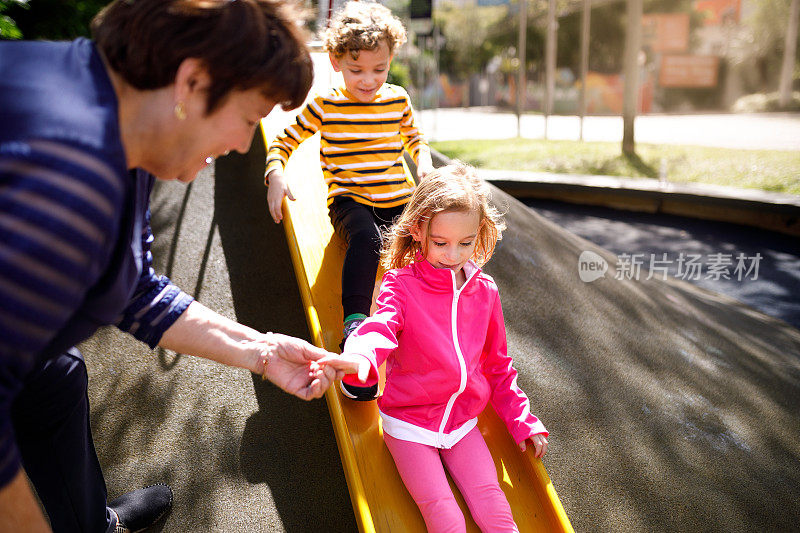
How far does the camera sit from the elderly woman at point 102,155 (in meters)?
1.00

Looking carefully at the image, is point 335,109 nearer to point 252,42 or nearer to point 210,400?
point 210,400

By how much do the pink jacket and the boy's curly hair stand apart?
115 cm

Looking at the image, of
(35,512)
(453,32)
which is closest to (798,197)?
(35,512)

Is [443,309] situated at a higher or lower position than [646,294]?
higher

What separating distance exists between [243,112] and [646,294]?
3.78 meters

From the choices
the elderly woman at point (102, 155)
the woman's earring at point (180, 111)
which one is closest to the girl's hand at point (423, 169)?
the elderly woman at point (102, 155)

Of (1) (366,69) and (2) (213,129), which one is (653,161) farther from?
(2) (213,129)

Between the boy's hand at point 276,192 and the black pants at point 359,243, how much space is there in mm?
396

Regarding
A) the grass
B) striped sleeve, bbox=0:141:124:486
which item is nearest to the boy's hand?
striped sleeve, bbox=0:141:124:486

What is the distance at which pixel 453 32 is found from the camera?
137 feet

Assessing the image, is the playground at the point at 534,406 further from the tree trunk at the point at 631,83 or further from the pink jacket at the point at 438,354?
the tree trunk at the point at 631,83

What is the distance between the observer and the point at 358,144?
3277 mm

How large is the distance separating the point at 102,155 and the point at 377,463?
5.25ft

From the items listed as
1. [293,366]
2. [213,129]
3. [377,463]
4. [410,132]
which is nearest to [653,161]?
[410,132]
